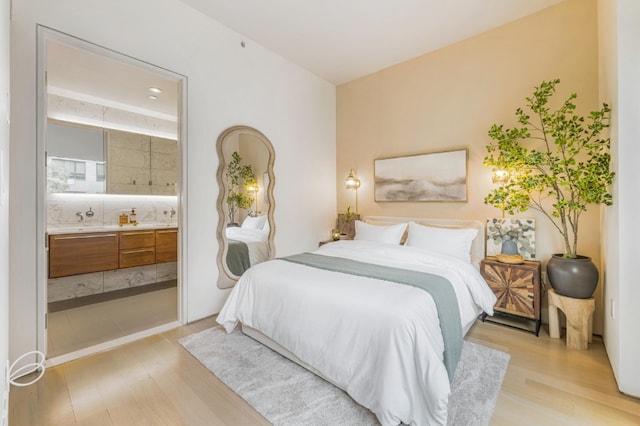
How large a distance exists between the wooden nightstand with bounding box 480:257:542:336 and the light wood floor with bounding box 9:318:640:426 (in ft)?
1.19

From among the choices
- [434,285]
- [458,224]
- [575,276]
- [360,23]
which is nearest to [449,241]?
[458,224]

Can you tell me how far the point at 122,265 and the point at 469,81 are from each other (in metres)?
5.07

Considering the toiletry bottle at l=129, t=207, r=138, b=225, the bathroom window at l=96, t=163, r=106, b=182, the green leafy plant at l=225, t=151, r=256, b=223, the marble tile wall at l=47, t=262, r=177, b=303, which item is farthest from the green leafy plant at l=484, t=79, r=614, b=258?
the bathroom window at l=96, t=163, r=106, b=182

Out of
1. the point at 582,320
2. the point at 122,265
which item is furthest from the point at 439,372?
the point at 122,265

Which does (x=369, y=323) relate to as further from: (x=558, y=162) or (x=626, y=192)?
(x=558, y=162)

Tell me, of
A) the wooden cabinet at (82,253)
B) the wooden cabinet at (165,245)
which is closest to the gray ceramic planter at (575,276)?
the wooden cabinet at (165,245)

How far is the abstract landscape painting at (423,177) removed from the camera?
137 inches

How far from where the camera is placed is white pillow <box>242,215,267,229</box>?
3.60m

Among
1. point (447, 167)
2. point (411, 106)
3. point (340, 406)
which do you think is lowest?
point (340, 406)

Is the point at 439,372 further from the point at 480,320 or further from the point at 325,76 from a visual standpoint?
the point at 325,76

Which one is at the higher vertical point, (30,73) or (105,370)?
(30,73)

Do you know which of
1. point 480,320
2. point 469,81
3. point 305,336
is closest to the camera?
point 305,336

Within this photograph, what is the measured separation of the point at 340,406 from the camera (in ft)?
5.81

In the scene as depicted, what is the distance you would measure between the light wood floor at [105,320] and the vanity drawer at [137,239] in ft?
2.28
